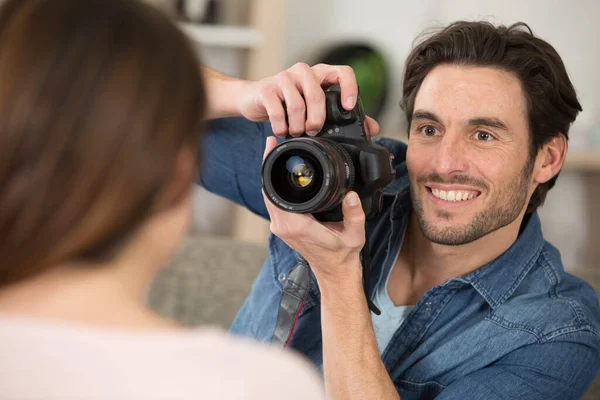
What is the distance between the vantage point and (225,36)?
106 inches

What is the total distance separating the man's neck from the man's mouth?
3.2 inches

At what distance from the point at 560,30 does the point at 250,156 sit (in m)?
1.96

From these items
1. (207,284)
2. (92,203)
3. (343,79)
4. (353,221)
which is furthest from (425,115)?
(92,203)

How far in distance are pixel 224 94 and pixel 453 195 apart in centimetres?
44

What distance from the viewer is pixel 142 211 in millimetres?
589

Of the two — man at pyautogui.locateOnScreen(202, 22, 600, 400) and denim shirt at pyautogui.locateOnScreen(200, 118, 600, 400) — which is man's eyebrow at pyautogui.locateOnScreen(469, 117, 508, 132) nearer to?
man at pyautogui.locateOnScreen(202, 22, 600, 400)

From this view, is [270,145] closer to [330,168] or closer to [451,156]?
[330,168]

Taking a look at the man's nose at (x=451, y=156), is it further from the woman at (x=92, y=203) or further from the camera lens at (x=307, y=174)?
the woman at (x=92, y=203)

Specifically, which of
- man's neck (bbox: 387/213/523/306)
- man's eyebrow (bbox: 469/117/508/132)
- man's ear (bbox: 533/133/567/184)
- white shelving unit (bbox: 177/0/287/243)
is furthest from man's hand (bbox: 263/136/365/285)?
white shelving unit (bbox: 177/0/287/243)

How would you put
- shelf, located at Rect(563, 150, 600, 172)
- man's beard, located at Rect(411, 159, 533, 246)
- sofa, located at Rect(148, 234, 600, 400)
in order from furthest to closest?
shelf, located at Rect(563, 150, 600, 172) < sofa, located at Rect(148, 234, 600, 400) < man's beard, located at Rect(411, 159, 533, 246)

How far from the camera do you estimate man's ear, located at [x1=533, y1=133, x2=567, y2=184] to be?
149 centimetres

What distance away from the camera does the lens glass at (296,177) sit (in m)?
1.13

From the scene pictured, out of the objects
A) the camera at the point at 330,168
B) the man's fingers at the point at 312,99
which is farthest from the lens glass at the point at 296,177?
the man's fingers at the point at 312,99

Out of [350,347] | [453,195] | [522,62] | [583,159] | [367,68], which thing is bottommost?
[350,347]
